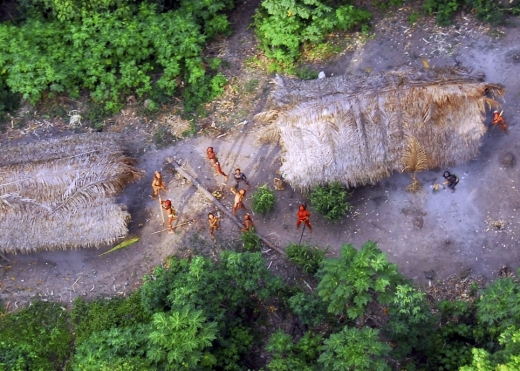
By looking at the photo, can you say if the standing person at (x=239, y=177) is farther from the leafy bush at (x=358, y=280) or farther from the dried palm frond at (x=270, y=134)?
the leafy bush at (x=358, y=280)

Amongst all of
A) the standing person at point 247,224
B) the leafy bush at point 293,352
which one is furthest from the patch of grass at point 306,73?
the leafy bush at point 293,352

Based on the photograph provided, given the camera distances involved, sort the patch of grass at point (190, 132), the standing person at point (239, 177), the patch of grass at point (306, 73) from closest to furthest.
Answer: the standing person at point (239, 177) < the patch of grass at point (190, 132) < the patch of grass at point (306, 73)

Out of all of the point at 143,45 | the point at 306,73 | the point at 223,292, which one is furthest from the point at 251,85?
the point at 223,292

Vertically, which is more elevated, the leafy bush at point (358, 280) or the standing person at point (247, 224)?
the leafy bush at point (358, 280)

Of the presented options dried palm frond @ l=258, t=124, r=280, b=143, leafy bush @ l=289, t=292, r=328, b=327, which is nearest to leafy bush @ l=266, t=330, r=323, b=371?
leafy bush @ l=289, t=292, r=328, b=327

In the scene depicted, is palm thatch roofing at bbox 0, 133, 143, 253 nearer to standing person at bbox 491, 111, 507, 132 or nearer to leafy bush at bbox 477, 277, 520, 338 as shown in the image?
leafy bush at bbox 477, 277, 520, 338

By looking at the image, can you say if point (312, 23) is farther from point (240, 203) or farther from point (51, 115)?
point (51, 115)

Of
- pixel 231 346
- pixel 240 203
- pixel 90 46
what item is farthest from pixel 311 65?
pixel 231 346
